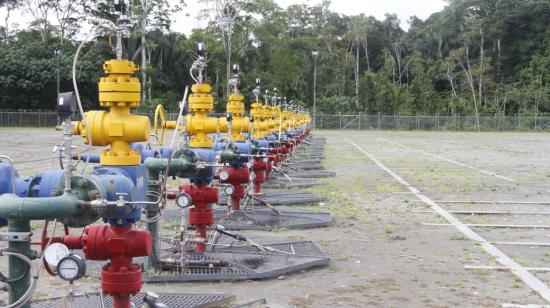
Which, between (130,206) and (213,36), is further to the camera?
(213,36)

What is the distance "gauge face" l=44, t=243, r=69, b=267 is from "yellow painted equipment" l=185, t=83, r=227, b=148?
3.79 metres

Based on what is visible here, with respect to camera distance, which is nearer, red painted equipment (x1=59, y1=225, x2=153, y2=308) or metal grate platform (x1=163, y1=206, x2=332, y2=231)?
red painted equipment (x1=59, y1=225, x2=153, y2=308)

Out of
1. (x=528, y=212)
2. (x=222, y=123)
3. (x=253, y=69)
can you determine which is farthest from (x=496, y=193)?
(x=253, y=69)

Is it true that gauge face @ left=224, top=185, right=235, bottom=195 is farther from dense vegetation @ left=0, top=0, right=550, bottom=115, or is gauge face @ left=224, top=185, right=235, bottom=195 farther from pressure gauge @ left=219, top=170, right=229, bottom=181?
dense vegetation @ left=0, top=0, right=550, bottom=115

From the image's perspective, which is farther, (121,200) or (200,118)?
(200,118)

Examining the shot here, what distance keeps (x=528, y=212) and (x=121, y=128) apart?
7824mm

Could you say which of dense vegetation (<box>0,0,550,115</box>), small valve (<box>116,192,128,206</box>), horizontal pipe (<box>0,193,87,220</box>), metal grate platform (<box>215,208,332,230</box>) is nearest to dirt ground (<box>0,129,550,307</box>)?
metal grate platform (<box>215,208,332,230</box>)

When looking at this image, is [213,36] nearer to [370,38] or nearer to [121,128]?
[370,38]

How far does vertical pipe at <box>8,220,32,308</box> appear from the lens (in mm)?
3936

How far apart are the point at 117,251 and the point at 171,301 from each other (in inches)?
45.1

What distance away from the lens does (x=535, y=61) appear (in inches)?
2781

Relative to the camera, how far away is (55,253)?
393 cm

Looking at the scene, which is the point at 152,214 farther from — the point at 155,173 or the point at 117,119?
the point at 117,119

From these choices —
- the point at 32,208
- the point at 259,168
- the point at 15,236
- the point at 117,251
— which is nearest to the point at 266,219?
the point at 259,168
